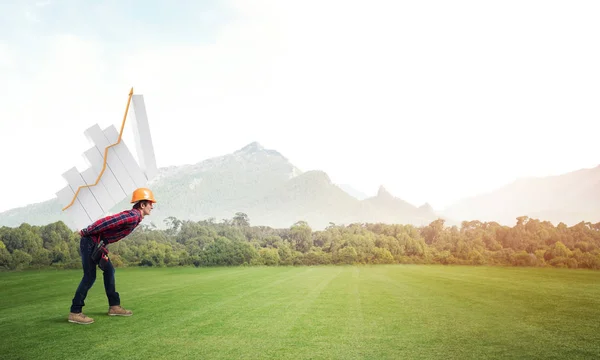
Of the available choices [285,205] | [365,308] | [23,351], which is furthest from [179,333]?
[285,205]

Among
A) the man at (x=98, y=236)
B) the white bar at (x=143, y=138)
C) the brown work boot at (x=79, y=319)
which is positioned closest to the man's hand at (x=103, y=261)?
the man at (x=98, y=236)

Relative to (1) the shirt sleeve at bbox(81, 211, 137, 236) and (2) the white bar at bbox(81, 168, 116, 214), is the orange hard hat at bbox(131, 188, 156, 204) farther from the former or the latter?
(2) the white bar at bbox(81, 168, 116, 214)

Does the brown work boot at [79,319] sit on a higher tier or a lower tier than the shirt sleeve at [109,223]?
lower

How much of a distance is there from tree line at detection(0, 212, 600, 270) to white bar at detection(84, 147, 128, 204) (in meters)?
14.9

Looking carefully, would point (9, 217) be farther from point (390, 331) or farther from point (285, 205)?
point (390, 331)

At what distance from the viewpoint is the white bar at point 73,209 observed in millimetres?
10586

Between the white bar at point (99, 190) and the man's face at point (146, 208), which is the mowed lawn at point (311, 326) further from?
the white bar at point (99, 190)

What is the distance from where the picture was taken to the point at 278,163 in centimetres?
14038

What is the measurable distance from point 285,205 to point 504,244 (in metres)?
70.6

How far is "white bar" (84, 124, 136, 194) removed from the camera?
1116cm

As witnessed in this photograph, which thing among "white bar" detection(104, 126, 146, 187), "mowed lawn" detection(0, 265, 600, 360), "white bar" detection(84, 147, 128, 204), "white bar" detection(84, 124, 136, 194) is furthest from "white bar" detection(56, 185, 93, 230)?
"mowed lawn" detection(0, 265, 600, 360)

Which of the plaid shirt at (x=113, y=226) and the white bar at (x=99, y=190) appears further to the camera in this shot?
the white bar at (x=99, y=190)

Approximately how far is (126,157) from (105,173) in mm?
723

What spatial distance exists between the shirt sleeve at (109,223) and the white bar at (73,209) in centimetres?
401
